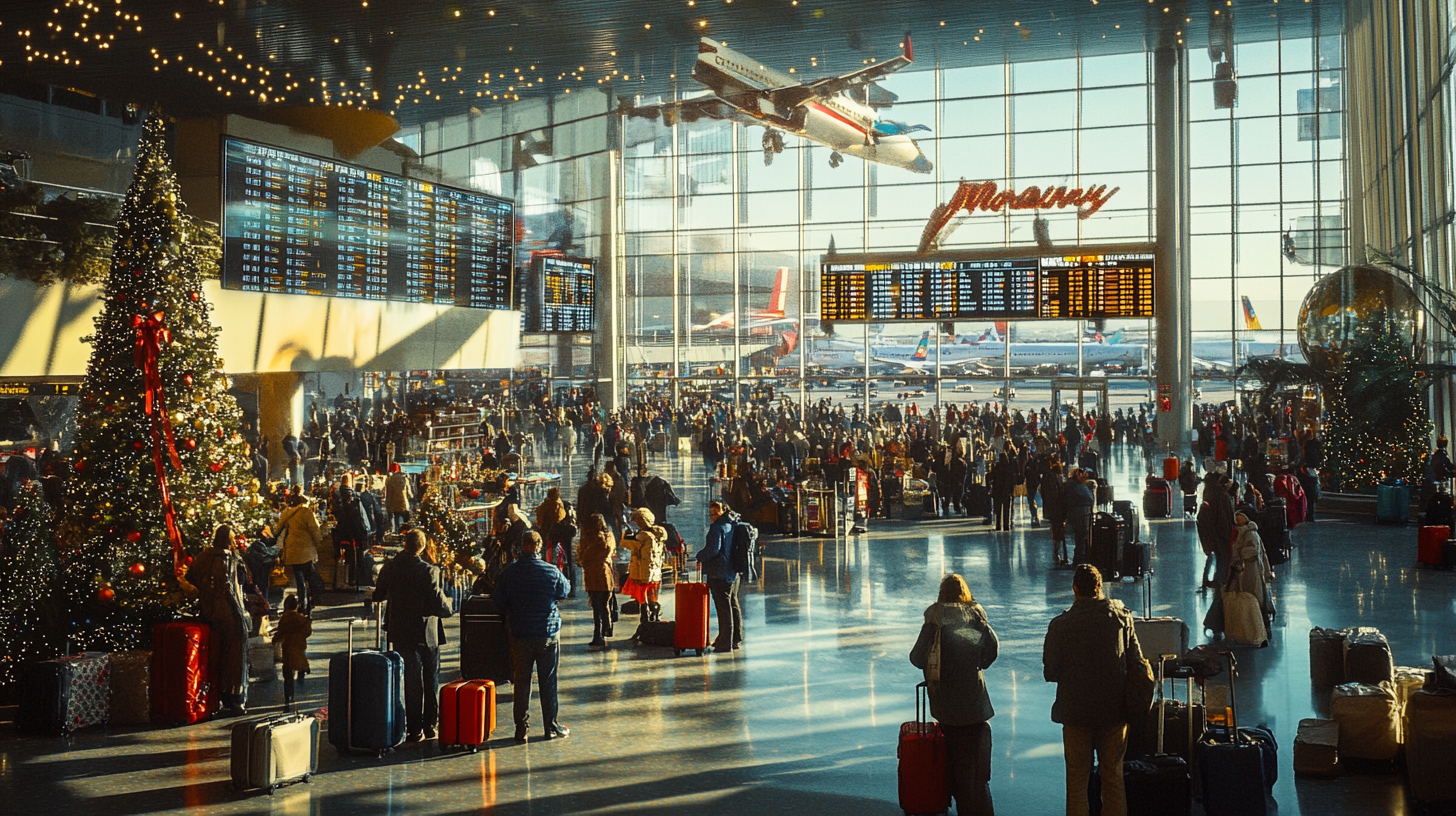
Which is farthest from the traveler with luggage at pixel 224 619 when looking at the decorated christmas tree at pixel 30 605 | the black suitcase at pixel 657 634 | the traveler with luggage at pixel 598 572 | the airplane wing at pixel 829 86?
the airplane wing at pixel 829 86

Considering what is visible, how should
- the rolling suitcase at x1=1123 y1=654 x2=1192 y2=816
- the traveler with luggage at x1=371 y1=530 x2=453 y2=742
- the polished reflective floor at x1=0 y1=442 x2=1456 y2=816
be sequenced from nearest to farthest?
the rolling suitcase at x1=1123 y1=654 x2=1192 y2=816 → the polished reflective floor at x1=0 y1=442 x2=1456 y2=816 → the traveler with luggage at x1=371 y1=530 x2=453 y2=742

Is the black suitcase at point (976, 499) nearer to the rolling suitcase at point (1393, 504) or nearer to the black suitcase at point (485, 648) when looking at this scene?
the rolling suitcase at point (1393, 504)

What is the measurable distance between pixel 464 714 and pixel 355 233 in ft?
42.8

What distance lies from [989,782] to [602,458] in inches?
915

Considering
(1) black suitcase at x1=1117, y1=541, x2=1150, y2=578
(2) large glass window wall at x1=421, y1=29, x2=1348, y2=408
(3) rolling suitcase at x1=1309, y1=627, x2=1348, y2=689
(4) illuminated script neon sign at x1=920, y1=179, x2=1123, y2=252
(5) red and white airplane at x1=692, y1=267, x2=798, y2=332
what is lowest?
(3) rolling suitcase at x1=1309, y1=627, x2=1348, y2=689

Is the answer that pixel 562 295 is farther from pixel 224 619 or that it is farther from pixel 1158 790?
pixel 1158 790

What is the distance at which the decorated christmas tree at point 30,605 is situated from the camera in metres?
8.61

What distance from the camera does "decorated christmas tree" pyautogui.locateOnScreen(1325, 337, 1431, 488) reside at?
18547 millimetres

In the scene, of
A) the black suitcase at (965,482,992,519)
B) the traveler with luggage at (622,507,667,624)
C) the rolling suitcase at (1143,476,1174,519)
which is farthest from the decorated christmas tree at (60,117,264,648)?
the rolling suitcase at (1143,476,1174,519)

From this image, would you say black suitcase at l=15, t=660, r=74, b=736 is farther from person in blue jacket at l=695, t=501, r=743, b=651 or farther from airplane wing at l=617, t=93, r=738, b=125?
airplane wing at l=617, t=93, r=738, b=125

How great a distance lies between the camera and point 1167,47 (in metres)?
30.7

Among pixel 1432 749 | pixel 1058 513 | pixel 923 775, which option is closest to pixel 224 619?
pixel 923 775

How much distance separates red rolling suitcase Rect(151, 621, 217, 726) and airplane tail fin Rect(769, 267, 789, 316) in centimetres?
2912

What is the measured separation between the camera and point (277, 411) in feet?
76.0
